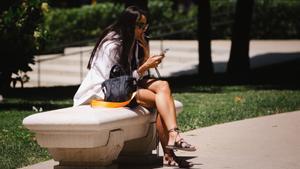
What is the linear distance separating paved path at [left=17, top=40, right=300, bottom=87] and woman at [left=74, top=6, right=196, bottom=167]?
48.5 feet

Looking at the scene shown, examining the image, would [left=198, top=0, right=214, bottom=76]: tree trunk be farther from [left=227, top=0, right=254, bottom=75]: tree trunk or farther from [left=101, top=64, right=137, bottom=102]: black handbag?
[left=101, top=64, right=137, bottom=102]: black handbag

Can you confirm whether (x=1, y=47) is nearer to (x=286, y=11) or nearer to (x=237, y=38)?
(x=237, y=38)

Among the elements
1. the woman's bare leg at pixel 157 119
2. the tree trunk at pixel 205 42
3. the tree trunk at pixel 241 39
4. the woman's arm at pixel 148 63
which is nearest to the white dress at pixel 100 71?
the woman's arm at pixel 148 63

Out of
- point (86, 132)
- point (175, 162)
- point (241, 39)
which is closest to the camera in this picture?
point (86, 132)

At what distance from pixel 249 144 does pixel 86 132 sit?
9.31 ft

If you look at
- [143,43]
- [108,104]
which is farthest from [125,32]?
[108,104]

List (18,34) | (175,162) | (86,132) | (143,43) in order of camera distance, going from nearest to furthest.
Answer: (86,132), (175,162), (143,43), (18,34)

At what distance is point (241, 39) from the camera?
19656 mm

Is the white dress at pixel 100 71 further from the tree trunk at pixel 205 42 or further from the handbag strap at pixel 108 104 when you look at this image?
the tree trunk at pixel 205 42

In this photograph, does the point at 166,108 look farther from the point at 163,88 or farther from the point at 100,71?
the point at 100,71

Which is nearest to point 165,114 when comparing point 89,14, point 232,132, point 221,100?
point 232,132

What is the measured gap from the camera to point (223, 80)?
1839 cm

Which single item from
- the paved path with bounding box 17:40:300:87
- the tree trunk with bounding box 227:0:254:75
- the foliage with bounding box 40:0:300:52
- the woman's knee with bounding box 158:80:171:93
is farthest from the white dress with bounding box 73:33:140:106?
the foliage with bounding box 40:0:300:52

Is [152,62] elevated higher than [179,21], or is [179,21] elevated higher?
[152,62]
